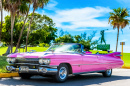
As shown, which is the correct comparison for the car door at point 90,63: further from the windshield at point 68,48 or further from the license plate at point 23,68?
the license plate at point 23,68

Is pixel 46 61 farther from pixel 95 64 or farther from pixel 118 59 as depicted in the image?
pixel 118 59

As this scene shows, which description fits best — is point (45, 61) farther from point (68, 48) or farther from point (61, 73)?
point (68, 48)

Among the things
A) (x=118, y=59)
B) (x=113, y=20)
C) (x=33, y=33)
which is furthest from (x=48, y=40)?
(x=118, y=59)

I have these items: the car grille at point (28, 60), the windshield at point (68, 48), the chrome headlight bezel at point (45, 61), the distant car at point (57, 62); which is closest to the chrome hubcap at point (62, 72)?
the distant car at point (57, 62)

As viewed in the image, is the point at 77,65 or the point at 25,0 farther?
the point at 25,0

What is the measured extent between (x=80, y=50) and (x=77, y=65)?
913 mm

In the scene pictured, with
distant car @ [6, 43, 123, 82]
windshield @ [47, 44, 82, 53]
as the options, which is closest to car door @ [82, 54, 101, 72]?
distant car @ [6, 43, 123, 82]

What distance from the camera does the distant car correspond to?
8.34 metres

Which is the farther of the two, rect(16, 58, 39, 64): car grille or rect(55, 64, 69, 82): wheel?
rect(55, 64, 69, 82): wheel

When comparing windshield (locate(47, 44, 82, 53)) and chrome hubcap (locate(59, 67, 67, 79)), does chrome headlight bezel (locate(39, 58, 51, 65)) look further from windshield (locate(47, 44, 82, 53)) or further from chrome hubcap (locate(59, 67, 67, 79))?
windshield (locate(47, 44, 82, 53))

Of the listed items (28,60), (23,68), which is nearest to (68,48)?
(28,60)

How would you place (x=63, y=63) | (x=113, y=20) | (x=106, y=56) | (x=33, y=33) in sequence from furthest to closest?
1. (x=33, y=33)
2. (x=113, y=20)
3. (x=106, y=56)
4. (x=63, y=63)

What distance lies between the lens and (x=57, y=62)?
850 centimetres

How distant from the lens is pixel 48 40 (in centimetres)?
6788
